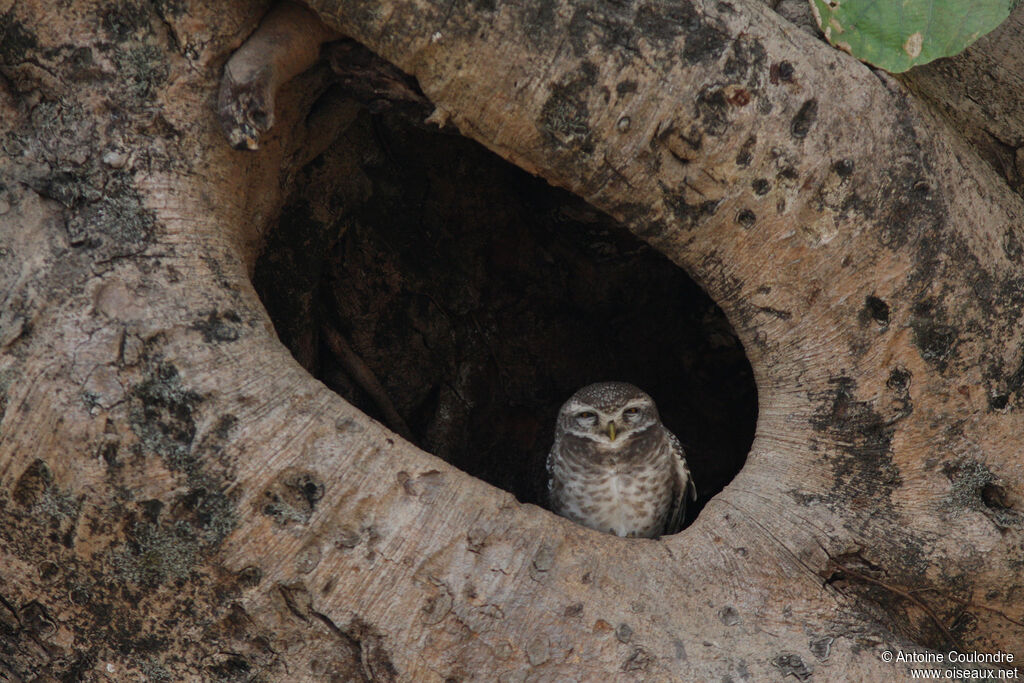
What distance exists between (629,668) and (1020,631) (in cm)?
160

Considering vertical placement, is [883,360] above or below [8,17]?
above

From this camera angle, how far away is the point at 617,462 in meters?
3.78

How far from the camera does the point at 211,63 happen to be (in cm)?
264

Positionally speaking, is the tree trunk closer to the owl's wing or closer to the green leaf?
the green leaf

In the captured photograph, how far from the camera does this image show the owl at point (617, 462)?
12.4ft

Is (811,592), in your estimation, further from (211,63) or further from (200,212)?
(211,63)

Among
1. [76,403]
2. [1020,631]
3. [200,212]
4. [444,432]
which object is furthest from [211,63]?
[1020,631]

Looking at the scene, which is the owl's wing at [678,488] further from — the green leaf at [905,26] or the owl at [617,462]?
the green leaf at [905,26]

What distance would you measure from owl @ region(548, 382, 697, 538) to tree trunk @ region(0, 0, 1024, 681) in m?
0.88

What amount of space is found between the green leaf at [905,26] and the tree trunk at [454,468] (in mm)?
101

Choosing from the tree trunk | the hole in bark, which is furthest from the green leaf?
the hole in bark

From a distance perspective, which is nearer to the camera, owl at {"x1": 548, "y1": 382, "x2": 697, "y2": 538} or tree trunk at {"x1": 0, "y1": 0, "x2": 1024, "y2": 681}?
tree trunk at {"x1": 0, "y1": 0, "x2": 1024, "y2": 681}

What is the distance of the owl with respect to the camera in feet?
12.4

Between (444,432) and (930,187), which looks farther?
(444,432)
